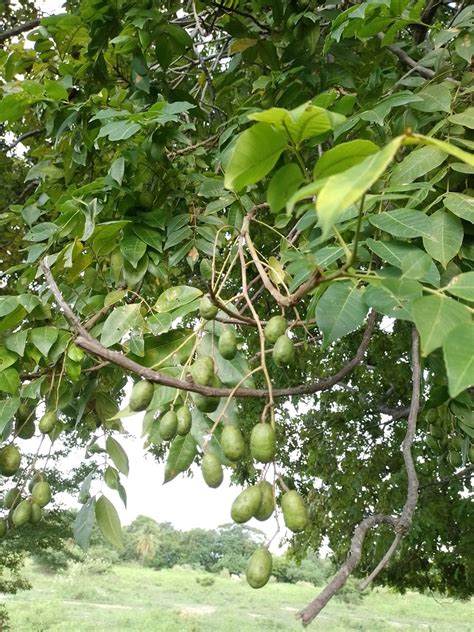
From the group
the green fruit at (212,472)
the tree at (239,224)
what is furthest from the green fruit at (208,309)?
the green fruit at (212,472)

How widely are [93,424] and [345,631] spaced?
40.5 ft

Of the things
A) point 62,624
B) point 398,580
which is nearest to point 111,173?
point 398,580

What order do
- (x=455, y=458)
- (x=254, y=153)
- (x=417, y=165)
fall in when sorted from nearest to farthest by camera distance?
(x=254, y=153), (x=417, y=165), (x=455, y=458)

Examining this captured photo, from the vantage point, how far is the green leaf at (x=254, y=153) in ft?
2.28

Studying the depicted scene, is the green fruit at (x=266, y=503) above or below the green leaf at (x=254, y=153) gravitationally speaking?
below

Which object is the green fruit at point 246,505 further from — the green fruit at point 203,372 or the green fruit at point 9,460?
the green fruit at point 9,460

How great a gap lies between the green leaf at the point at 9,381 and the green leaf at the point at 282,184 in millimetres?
869

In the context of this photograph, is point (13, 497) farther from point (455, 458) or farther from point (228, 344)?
point (455, 458)

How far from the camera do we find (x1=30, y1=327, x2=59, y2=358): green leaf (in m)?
1.43

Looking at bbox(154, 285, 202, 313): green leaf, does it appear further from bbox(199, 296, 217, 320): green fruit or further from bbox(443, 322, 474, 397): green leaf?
bbox(443, 322, 474, 397): green leaf

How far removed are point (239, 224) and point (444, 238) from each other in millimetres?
771

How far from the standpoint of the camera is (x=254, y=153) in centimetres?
71

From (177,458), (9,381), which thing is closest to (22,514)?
(9,381)

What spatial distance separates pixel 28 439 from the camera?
1630 mm
